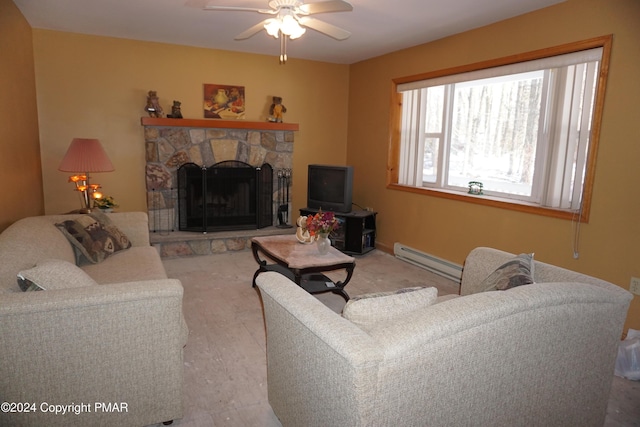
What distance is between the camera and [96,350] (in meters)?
1.73

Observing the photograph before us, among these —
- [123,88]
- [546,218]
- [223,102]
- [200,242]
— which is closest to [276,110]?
[223,102]

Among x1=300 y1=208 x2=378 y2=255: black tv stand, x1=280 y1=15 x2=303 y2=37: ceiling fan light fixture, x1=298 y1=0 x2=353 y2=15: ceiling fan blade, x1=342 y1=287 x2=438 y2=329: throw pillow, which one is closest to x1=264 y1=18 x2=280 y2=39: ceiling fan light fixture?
x1=280 y1=15 x2=303 y2=37: ceiling fan light fixture

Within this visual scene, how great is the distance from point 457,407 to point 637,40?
2814 mm

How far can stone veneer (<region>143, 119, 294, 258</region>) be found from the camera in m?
4.82

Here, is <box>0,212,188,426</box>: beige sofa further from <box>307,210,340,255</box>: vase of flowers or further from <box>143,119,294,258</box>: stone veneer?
<box>143,119,294,258</box>: stone veneer

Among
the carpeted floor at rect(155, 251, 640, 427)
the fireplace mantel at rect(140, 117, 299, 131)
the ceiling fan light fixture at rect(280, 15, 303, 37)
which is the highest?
the ceiling fan light fixture at rect(280, 15, 303, 37)

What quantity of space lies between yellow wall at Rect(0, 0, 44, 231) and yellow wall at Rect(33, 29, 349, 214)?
23cm

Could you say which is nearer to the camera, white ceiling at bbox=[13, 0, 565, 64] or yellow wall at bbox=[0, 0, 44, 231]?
yellow wall at bbox=[0, 0, 44, 231]

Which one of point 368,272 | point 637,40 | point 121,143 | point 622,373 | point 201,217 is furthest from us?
point 201,217

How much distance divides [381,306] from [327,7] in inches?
77.5

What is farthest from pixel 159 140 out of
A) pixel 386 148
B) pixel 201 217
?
pixel 386 148

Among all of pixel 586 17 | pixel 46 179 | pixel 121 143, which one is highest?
pixel 586 17

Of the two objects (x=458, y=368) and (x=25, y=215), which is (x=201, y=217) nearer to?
(x=25, y=215)

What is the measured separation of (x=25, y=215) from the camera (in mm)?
3510
